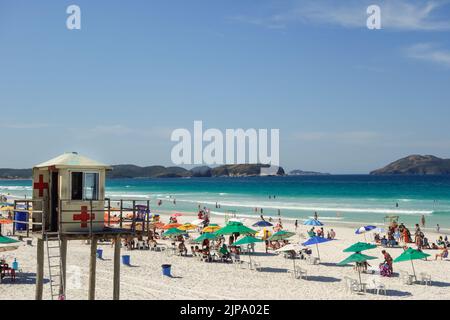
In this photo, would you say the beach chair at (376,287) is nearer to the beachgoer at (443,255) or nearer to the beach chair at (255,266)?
the beach chair at (255,266)

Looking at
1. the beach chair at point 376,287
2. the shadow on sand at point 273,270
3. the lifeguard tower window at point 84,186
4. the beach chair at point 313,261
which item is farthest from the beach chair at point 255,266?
the lifeguard tower window at point 84,186

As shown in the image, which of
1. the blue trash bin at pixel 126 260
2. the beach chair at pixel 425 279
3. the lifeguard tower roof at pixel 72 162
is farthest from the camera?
the blue trash bin at pixel 126 260

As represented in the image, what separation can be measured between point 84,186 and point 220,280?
956cm

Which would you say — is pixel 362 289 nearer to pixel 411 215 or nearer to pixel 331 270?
pixel 331 270

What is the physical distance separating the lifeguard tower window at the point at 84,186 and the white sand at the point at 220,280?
5938mm

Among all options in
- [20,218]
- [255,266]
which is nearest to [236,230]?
[255,266]

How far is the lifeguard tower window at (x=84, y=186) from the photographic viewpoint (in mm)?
11238

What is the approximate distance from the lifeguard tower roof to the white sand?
620cm

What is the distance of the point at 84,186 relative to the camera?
37.1ft

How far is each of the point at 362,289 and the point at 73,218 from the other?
10429 millimetres

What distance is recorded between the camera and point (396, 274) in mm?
20891

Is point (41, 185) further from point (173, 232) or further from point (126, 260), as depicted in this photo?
point (173, 232)
